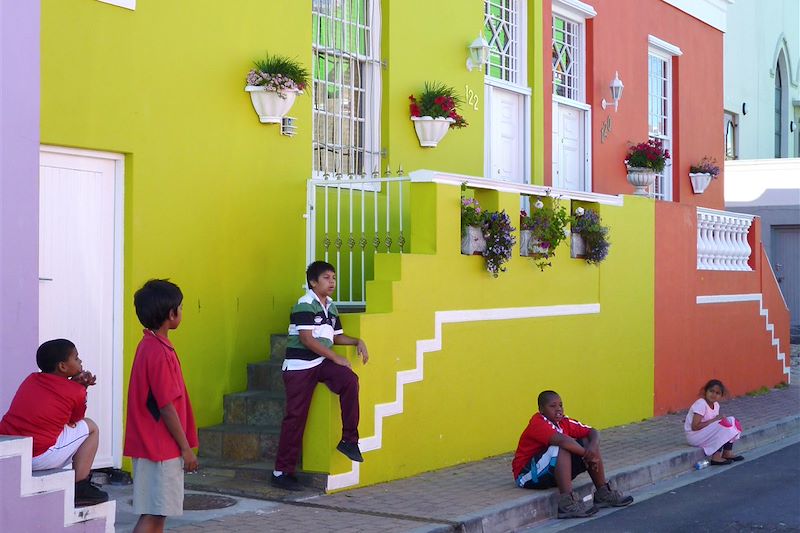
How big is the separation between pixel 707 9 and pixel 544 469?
1211 centimetres

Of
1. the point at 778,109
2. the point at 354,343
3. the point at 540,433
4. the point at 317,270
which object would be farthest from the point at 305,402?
the point at 778,109

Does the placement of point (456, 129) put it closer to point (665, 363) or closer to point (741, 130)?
point (665, 363)

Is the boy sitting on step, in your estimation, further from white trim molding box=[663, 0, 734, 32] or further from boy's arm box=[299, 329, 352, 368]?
white trim molding box=[663, 0, 734, 32]

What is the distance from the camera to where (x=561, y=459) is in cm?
891

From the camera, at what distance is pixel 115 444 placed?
29.2ft

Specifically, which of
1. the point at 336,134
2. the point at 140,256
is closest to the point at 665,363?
the point at 336,134

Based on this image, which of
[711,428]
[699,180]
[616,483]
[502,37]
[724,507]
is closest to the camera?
[724,507]

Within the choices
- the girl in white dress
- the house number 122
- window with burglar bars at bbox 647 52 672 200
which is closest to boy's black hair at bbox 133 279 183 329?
the girl in white dress

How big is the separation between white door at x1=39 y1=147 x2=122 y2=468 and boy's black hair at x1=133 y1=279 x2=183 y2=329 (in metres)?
2.58

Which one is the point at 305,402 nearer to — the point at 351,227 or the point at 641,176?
the point at 351,227

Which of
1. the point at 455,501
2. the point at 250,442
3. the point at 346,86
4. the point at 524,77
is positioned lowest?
the point at 455,501

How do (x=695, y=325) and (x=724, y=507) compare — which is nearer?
(x=724, y=507)

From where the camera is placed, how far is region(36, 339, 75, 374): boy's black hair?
651 centimetres

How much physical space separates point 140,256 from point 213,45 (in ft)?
6.52
